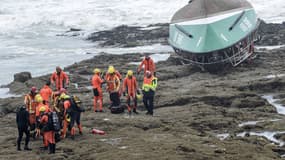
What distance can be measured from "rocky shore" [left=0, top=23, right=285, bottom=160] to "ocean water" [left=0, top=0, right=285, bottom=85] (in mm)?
8172

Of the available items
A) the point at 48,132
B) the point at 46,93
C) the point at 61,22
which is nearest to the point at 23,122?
the point at 48,132

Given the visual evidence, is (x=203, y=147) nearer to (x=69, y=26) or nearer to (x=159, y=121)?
(x=159, y=121)

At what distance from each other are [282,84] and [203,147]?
8595 millimetres

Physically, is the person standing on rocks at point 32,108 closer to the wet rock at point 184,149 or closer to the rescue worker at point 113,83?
the rescue worker at point 113,83

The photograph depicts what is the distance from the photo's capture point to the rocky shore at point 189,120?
11.8m

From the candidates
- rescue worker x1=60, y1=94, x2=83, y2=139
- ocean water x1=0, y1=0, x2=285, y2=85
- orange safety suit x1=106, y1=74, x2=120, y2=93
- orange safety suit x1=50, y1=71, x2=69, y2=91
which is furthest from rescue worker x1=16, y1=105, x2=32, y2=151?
ocean water x1=0, y1=0, x2=285, y2=85

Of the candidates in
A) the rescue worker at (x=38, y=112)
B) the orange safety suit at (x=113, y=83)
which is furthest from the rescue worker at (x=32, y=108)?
the orange safety suit at (x=113, y=83)

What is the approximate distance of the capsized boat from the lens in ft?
80.6

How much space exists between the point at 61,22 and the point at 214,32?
34.7 metres

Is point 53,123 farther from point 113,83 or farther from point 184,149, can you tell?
point 113,83

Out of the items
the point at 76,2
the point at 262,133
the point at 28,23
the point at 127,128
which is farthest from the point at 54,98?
the point at 76,2

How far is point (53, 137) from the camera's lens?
39.9ft

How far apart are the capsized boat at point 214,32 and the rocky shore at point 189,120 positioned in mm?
669

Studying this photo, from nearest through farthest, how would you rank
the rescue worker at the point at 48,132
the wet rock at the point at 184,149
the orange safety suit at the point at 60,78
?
the wet rock at the point at 184,149 → the rescue worker at the point at 48,132 → the orange safety suit at the point at 60,78
